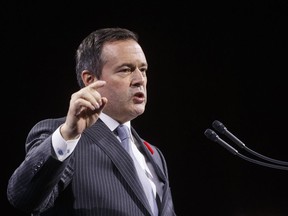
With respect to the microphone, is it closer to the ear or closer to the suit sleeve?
the ear

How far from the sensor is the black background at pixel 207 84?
3.60 meters

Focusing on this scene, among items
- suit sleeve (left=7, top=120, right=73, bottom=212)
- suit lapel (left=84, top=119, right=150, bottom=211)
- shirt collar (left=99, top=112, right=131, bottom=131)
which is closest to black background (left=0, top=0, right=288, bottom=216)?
shirt collar (left=99, top=112, right=131, bottom=131)

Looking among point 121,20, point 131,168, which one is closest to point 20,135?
point 121,20

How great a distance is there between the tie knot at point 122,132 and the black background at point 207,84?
1783 mm

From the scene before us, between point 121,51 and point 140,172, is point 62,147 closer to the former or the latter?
point 140,172

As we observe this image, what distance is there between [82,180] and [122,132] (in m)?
0.34

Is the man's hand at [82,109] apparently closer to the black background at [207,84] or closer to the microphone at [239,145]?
the microphone at [239,145]

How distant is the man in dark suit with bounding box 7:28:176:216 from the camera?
128 cm

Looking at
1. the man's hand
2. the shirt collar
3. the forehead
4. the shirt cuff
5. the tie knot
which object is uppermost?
the forehead

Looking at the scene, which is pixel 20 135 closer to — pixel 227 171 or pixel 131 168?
pixel 227 171

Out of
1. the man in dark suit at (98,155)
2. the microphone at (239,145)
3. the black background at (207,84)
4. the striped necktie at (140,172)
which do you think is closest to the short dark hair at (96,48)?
the man in dark suit at (98,155)

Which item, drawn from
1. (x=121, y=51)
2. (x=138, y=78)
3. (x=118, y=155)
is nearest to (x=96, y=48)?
(x=121, y=51)

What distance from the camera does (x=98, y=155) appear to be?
1551 millimetres

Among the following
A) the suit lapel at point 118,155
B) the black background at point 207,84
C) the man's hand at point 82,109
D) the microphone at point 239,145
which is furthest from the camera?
the black background at point 207,84
